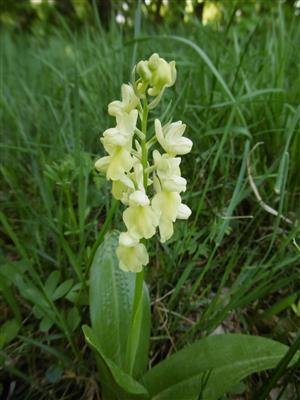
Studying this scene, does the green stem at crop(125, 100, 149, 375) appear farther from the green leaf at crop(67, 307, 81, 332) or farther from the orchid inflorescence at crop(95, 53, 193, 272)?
the green leaf at crop(67, 307, 81, 332)

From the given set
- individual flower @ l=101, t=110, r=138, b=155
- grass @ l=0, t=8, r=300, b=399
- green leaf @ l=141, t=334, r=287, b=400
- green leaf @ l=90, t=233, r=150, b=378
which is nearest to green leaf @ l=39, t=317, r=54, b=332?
grass @ l=0, t=8, r=300, b=399

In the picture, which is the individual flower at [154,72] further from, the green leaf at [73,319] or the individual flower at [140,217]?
the green leaf at [73,319]

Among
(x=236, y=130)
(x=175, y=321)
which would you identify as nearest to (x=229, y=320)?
(x=175, y=321)

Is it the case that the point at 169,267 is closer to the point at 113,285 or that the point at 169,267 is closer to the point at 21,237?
the point at 113,285

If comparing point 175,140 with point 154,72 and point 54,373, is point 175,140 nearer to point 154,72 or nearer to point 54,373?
point 154,72

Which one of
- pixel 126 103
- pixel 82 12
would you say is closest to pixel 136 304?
pixel 126 103
